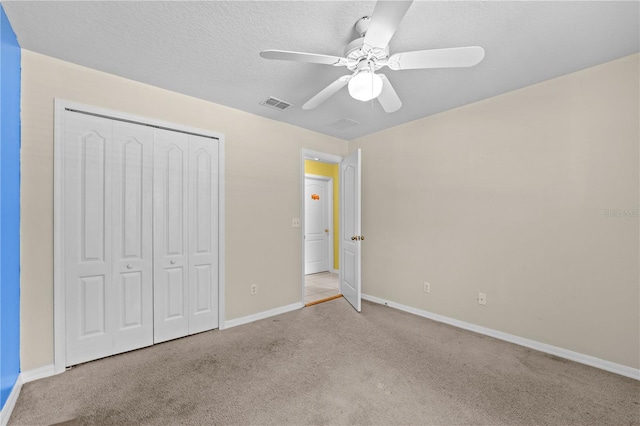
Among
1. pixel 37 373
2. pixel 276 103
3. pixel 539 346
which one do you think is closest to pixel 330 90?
pixel 276 103

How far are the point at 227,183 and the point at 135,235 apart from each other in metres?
1.04

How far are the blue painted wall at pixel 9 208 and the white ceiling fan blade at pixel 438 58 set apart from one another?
2387mm

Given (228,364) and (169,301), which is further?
(169,301)

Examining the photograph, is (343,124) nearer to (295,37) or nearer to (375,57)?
(295,37)

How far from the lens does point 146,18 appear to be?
5.77 feet

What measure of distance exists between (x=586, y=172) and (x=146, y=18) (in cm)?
355

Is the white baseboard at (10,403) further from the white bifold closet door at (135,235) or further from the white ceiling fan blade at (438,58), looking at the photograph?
the white ceiling fan blade at (438,58)

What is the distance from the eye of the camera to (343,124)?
12.1 feet

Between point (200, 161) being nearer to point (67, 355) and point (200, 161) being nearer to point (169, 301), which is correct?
point (169, 301)

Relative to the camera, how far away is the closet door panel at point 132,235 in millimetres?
2508

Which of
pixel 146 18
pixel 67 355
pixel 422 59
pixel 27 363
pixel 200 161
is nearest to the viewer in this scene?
pixel 422 59

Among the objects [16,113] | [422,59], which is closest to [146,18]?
[16,113]

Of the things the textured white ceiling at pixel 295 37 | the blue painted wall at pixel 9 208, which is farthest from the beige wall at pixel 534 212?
the blue painted wall at pixel 9 208

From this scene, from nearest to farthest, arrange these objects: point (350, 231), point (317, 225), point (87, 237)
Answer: point (87, 237), point (350, 231), point (317, 225)
